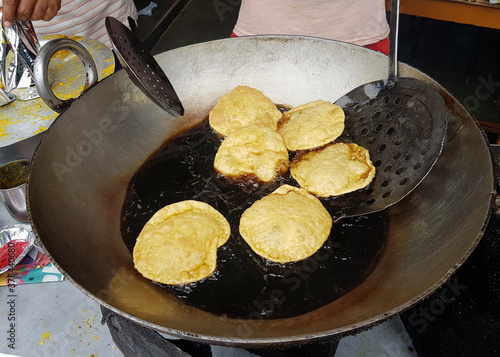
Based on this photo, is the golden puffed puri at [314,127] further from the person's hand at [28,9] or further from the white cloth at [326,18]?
the person's hand at [28,9]

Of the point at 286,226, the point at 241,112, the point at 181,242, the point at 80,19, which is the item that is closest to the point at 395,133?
the point at 286,226

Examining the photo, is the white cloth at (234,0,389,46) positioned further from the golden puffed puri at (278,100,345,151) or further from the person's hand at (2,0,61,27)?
the person's hand at (2,0,61,27)

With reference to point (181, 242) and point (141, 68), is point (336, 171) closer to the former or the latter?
point (181, 242)

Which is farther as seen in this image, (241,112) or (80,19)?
(80,19)

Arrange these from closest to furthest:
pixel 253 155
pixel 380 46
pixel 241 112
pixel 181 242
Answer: pixel 181 242 → pixel 253 155 → pixel 241 112 → pixel 380 46

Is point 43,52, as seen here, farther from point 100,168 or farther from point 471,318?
point 471,318

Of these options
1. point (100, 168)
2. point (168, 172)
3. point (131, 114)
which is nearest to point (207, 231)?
point (168, 172)
